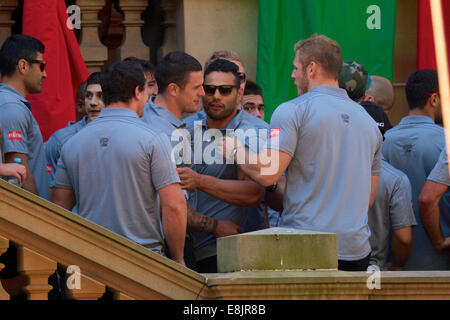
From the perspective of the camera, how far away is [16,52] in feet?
18.8

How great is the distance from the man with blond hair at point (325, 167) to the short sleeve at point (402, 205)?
63 centimetres

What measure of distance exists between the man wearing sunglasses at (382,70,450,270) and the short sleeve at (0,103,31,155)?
2292mm

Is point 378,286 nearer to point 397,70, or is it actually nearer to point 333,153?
A: point 333,153

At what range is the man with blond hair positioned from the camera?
4.98 m

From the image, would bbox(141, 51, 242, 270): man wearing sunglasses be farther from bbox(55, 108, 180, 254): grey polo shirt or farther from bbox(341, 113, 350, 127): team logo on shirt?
bbox(341, 113, 350, 127): team logo on shirt

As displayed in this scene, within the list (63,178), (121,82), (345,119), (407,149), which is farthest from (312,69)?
(63,178)

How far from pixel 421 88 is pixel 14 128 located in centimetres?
261

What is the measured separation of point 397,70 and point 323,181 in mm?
3617

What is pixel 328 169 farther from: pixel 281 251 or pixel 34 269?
pixel 34 269

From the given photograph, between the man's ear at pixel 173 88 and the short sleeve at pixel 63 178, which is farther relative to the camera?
the man's ear at pixel 173 88

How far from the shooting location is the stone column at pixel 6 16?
7727mm

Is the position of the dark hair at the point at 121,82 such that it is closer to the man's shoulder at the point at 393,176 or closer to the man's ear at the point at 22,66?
the man's ear at the point at 22,66

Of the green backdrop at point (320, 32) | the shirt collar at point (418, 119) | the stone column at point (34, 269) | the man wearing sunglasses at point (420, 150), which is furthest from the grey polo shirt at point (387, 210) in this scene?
the stone column at point (34, 269)

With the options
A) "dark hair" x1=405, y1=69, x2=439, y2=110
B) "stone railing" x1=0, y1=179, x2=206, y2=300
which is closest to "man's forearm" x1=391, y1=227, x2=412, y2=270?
"dark hair" x1=405, y1=69, x2=439, y2=110
